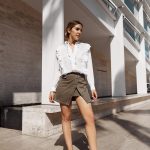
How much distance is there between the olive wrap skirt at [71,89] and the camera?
10.1ft

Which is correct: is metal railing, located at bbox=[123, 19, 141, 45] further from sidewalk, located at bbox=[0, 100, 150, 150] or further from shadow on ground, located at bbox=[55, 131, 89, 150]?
shadow on ground, located at bbox=[55, 131, 89, 150]

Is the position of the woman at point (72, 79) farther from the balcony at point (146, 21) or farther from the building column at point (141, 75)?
the balcony at point (146, 21)

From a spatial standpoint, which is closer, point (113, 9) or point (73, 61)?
point (73, 61)

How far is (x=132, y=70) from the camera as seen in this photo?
25297mm

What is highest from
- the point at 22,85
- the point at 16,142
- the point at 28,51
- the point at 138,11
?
the point at 138,11

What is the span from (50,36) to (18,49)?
278 cm

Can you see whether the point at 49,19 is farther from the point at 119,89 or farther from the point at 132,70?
the point at 132,70

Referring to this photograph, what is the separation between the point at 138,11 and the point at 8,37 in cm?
1425

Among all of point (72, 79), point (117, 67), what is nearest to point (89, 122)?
point (72, 79)

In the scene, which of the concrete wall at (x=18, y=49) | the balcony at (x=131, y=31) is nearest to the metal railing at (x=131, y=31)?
the balcony at (x=131, y=31)

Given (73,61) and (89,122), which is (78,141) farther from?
(73,61)

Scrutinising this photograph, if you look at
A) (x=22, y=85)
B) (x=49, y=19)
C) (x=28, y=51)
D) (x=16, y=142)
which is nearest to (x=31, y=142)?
(x=16, y=142)

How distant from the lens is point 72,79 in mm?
3121

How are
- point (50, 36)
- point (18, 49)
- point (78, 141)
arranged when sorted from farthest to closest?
point (18, 49) < point (50, 36) < point (78, 141)
